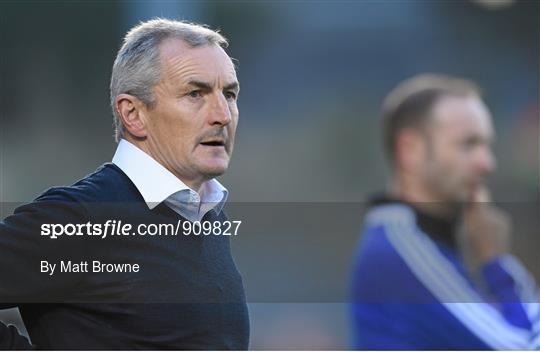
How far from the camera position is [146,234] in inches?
79.4

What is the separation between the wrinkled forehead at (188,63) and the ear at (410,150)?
0.58m

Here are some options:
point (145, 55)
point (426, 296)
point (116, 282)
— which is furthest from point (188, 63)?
point (426, 296)

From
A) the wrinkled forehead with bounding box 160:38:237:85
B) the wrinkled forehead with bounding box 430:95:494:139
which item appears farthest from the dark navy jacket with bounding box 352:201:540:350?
the wrinkled forehead with bounding box 160:38:237:85

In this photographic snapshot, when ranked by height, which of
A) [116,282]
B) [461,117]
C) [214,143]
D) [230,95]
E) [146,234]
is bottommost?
[116,282]

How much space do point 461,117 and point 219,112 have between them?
74 centimetres

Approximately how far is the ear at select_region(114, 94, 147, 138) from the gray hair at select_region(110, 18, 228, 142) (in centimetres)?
1

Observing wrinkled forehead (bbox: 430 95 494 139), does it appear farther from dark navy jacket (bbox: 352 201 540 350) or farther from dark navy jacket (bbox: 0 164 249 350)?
dark navy jacket (bbox: 0 164 249 350)

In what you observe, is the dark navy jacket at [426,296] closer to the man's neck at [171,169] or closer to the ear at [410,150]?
the ear at [410,150]

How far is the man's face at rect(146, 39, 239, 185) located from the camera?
202 centimetres

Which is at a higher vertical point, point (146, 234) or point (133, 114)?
point (133, 114)

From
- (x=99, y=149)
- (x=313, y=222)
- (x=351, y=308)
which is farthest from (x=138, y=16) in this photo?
(x=351, y=308)

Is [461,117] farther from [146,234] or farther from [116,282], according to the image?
[116,282]

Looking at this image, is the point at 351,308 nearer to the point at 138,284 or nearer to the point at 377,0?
the point at 138,284

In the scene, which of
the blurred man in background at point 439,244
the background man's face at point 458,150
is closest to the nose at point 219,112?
the blurred man in background at point 439,244
